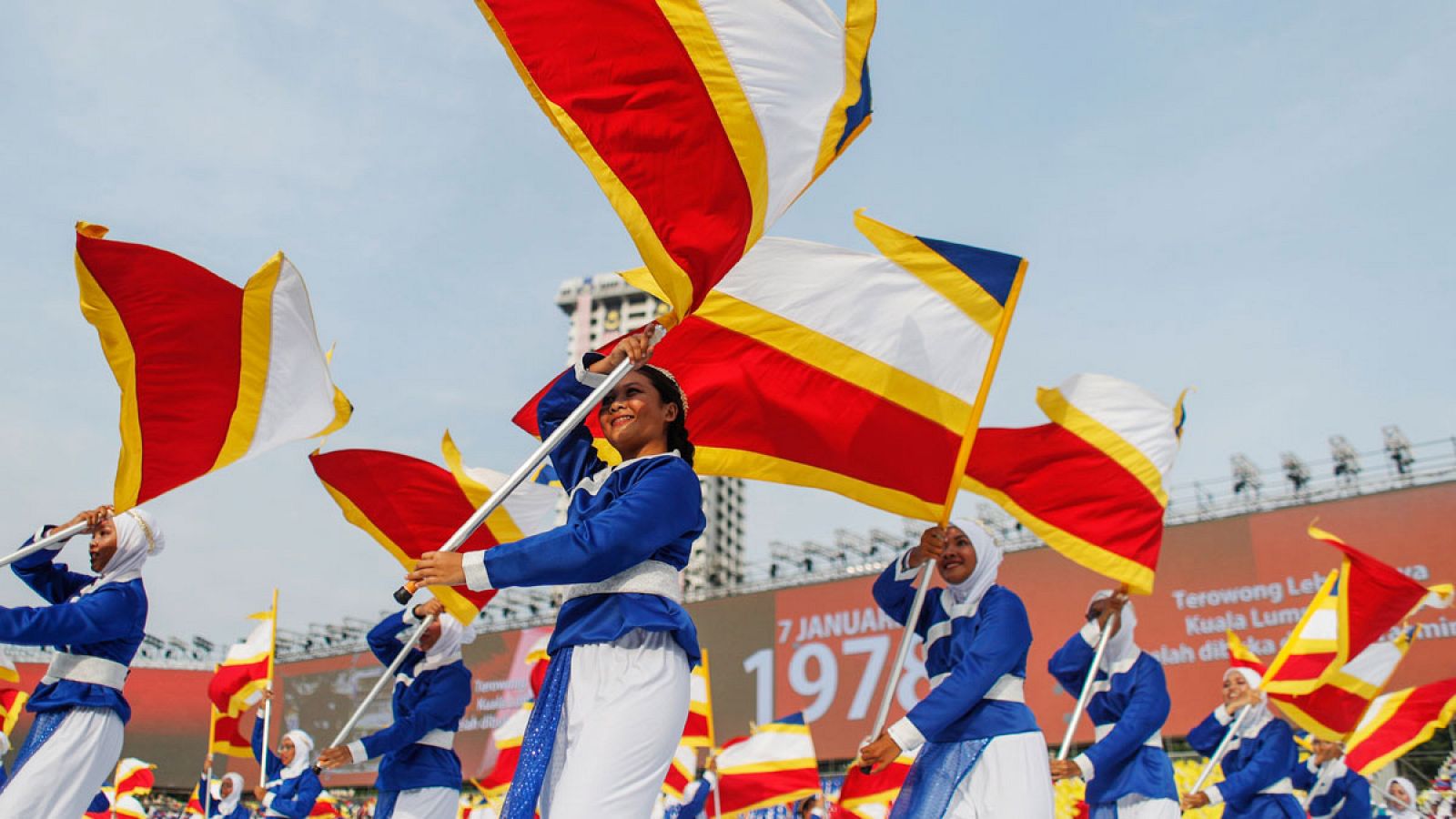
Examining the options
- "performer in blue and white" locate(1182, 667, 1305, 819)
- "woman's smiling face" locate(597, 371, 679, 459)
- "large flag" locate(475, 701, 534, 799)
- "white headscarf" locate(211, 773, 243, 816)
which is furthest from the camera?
"large flag" locate(475, 701, 534, 799)

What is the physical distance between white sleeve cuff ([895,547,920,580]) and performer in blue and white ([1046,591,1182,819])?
1.58 m

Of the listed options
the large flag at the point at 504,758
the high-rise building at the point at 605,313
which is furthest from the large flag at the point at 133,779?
the high-rise building at the point at 605,313

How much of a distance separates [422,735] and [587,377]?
380 centimetres

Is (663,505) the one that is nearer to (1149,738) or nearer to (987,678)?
(987,678)

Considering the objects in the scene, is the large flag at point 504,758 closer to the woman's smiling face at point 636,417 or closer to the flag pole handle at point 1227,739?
the flag pole handle at point 1227,739

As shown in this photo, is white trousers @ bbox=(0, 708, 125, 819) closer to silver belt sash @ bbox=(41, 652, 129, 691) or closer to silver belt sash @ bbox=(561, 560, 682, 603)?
silver belt sash @ bbox=(41, 652, 129, 691)

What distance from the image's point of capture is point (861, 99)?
15.5 ft

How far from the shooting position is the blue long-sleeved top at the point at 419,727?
23.0 ft

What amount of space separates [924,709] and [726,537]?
311 ft

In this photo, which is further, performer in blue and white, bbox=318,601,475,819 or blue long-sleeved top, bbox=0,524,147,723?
performer in blue and white, bbox=318,601,475,819

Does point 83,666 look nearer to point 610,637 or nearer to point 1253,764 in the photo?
point 610,637

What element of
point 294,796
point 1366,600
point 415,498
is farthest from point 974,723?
point 294,796

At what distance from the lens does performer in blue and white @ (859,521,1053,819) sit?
4.71 meters

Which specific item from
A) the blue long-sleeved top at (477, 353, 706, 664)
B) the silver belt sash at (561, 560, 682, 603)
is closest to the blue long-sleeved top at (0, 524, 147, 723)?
the blue long-sleeved top at (477, 353, 706, 664)
